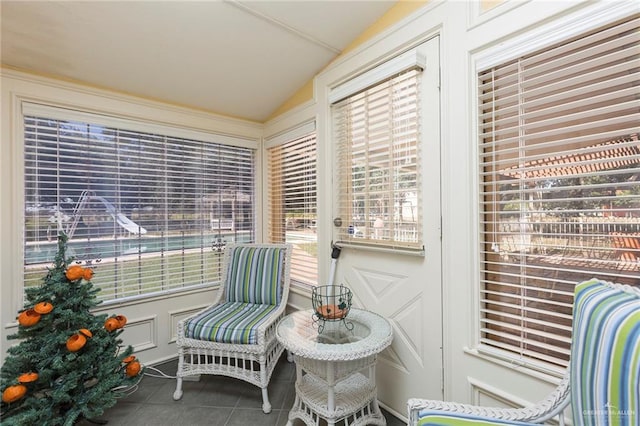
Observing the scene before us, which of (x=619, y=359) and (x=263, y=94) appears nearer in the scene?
(x=619, y=359)

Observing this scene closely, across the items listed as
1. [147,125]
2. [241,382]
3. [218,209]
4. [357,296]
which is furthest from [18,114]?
[357,296]

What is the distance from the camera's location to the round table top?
1.34m

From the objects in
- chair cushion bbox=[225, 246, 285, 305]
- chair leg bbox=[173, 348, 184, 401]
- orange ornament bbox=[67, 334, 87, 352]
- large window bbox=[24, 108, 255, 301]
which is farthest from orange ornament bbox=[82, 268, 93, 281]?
chair cushion bbox=[225, 246, 285, 305]

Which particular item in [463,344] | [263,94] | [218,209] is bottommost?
[463,344]

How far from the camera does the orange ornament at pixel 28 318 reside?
1.54 meters

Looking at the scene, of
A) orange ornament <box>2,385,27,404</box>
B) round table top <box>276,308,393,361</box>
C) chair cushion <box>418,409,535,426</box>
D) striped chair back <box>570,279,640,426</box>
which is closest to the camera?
striped chair back <box>570,279,640,426</box>

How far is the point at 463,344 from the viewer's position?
4.72 ft

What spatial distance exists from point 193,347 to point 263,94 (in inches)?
86.6

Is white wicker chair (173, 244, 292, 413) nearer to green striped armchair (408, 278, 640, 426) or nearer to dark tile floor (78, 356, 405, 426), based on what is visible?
dark tile floor (78, 356, 405, 426)

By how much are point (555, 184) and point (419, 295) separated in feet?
2.87

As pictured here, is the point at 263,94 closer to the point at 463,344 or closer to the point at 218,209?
the point at 218,209

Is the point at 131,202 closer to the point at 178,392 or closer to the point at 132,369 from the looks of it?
the point at 132,369

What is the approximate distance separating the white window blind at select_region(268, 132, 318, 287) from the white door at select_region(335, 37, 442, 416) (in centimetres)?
75

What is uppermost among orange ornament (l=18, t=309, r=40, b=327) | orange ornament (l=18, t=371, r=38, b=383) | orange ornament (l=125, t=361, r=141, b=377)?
orange ornament (l=18, t=309, r=40, b=327)
